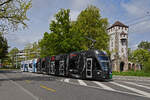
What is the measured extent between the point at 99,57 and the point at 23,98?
30.9ft

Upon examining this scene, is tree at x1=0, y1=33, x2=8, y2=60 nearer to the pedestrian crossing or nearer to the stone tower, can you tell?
the stone tower

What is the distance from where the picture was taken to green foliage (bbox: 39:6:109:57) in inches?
1233

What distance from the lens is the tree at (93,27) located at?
32.1m

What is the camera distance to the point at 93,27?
33.1 metres

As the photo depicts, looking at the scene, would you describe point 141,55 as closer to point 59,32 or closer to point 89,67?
point 59,32

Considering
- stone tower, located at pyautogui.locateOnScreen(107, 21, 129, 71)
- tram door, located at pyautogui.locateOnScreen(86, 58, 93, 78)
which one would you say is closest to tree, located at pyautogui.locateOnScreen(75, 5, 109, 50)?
tram door, located at pyautogui.locateOnScreen(86, 58, 93, 78)

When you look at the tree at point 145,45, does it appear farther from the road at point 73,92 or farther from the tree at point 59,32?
the road at point 73,92

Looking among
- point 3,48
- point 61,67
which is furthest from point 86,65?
point 3,48

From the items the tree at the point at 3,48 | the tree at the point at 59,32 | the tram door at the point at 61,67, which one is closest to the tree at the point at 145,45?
the tree at the point at 3,48

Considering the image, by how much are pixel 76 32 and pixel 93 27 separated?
4.01 metres

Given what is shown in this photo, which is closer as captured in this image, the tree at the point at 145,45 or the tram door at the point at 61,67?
the tram door at the point at 61,67

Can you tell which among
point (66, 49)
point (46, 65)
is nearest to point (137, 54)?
point (66, 49)

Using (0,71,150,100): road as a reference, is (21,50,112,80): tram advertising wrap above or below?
above

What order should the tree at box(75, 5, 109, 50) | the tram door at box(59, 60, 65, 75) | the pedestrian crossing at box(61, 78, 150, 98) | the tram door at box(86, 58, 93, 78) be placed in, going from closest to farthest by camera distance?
the pedestrian crossing at box(61, 78, 150, 98) → the tram door at box(86, 58, 93, 78) → the tram door at box(59, 60, 65, 75) → the tree at box(75, 5, 109, 50)
